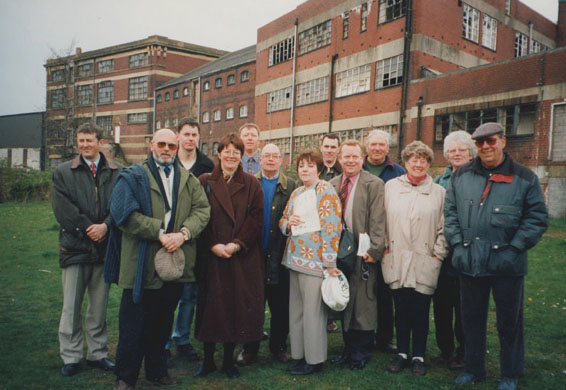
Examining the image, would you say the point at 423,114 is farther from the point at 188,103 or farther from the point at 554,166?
the point at 188,103

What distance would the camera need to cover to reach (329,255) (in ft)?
13.9

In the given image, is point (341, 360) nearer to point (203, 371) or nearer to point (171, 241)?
point (203, 371)

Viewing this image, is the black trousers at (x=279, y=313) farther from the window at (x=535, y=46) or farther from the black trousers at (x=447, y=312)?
the window at (x=535, y=46)

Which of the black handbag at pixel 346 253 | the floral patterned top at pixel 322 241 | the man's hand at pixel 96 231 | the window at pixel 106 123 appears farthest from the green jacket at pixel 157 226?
the window at pixel 106 123

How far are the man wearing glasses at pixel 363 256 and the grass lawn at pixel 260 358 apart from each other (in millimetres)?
266

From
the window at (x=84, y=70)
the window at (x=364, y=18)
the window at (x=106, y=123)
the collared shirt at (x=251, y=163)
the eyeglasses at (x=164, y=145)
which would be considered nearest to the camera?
the eyeglasses at (x=164, y=145)

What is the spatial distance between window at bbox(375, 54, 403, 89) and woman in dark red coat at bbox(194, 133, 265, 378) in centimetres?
2004

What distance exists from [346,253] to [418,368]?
4.58 ft

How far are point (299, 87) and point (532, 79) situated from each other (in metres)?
15.1

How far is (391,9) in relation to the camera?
2295 centimetres

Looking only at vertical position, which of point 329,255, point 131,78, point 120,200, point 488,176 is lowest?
point 329,255

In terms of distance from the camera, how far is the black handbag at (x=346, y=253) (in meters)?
4.31

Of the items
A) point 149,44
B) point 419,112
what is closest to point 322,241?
point 419,112

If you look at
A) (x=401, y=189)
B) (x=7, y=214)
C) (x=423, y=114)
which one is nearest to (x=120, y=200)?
(x=401, y=189)
